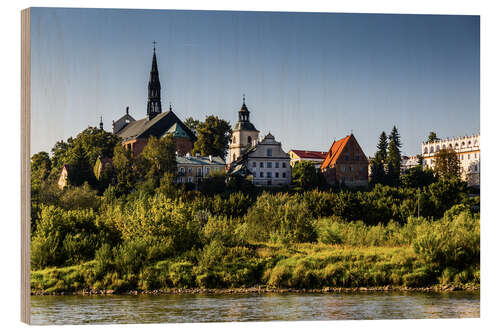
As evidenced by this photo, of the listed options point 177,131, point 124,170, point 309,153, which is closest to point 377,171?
point 309,153

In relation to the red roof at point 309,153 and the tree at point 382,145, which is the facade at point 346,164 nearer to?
the red roof at point 309,153

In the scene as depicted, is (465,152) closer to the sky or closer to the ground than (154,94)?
closer to the ground

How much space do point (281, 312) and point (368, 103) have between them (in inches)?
138

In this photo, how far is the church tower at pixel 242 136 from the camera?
1015 centimetres

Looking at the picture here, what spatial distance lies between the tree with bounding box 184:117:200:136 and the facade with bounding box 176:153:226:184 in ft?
1.70

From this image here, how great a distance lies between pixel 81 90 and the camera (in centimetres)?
917

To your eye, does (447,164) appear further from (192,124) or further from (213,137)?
(192,124)

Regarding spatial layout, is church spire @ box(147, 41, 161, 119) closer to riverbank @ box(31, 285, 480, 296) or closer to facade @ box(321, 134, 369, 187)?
riverbank @ box(31, 285, 480, 296)

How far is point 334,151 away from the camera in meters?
10.4

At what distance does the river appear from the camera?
8602mm

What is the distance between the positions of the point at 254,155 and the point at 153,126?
171 cm

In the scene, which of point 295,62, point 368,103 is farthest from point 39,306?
point 368,103
